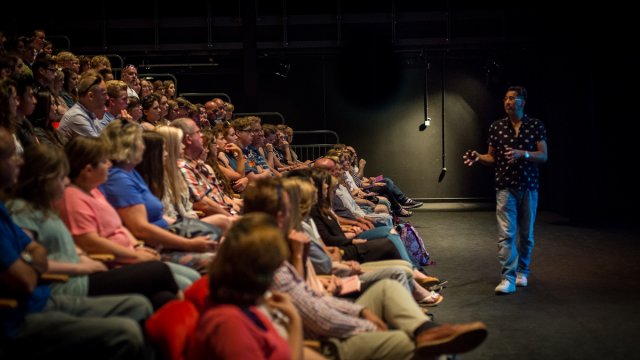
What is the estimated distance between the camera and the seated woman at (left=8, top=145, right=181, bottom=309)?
9.12 ft

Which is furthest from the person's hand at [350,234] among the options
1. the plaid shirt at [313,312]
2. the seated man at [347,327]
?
the plaid shirt at [313,312]

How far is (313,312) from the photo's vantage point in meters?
2.88

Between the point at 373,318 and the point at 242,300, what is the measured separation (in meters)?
1.04

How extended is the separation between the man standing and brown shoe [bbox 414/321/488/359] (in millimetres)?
2596

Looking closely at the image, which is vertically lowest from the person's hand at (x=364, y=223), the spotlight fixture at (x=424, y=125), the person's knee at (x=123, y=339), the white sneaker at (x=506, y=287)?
the white sneaker at (x=506, y=287)

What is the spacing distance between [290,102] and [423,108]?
218cm

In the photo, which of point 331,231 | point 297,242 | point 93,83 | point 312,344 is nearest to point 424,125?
point 331,231

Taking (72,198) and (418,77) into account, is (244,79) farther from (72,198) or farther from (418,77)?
(72,198)

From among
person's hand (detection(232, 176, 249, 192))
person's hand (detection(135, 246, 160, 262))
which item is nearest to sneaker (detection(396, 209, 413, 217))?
person's hand (detection(232, 176, 249, 192))

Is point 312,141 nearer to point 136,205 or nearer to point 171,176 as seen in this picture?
point 171,176

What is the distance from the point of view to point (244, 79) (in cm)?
1134

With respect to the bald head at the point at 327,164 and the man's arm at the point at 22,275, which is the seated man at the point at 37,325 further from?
the bald head at the point at 327,164

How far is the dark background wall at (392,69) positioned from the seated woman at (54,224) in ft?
26.6

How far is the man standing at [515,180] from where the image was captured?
18.2 ft
